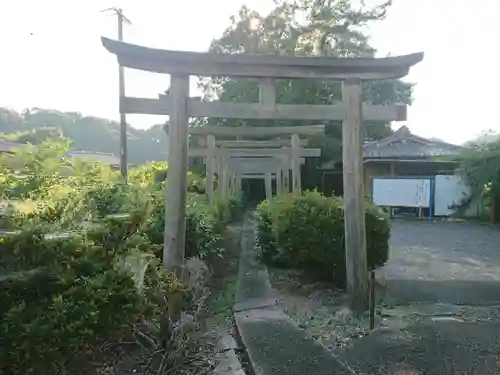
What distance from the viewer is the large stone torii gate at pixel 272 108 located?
16.2 ft

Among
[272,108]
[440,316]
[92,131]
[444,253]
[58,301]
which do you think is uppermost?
[92,131]

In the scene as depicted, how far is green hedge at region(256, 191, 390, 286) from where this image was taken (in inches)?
244

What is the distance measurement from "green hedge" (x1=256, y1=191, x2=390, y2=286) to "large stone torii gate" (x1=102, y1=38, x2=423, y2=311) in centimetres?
101

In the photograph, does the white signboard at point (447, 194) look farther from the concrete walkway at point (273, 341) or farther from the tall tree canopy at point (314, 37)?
the concrete walkway at point (273, 341)

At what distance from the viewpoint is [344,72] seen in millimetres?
5098

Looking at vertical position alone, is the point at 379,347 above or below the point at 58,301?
below

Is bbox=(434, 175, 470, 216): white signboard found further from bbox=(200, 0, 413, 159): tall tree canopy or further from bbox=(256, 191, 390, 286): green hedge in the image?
bbox=(256, 191, 390, 286): green hedge

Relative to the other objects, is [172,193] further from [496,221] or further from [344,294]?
[496,221]

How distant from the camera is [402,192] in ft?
63.4

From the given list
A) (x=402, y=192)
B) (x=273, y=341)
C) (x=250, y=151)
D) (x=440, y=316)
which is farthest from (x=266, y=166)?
(x=273, y=341)

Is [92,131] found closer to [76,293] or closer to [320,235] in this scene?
[320,235]

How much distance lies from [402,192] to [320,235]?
1401cm

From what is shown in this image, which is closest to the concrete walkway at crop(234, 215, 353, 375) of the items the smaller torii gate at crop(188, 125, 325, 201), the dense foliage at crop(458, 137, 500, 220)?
the smaller torii gate at crop(188, 125, 325, 201)

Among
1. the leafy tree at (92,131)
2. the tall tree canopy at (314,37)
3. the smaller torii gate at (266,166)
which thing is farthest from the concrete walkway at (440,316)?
A: the leafy tree at (92,131)
